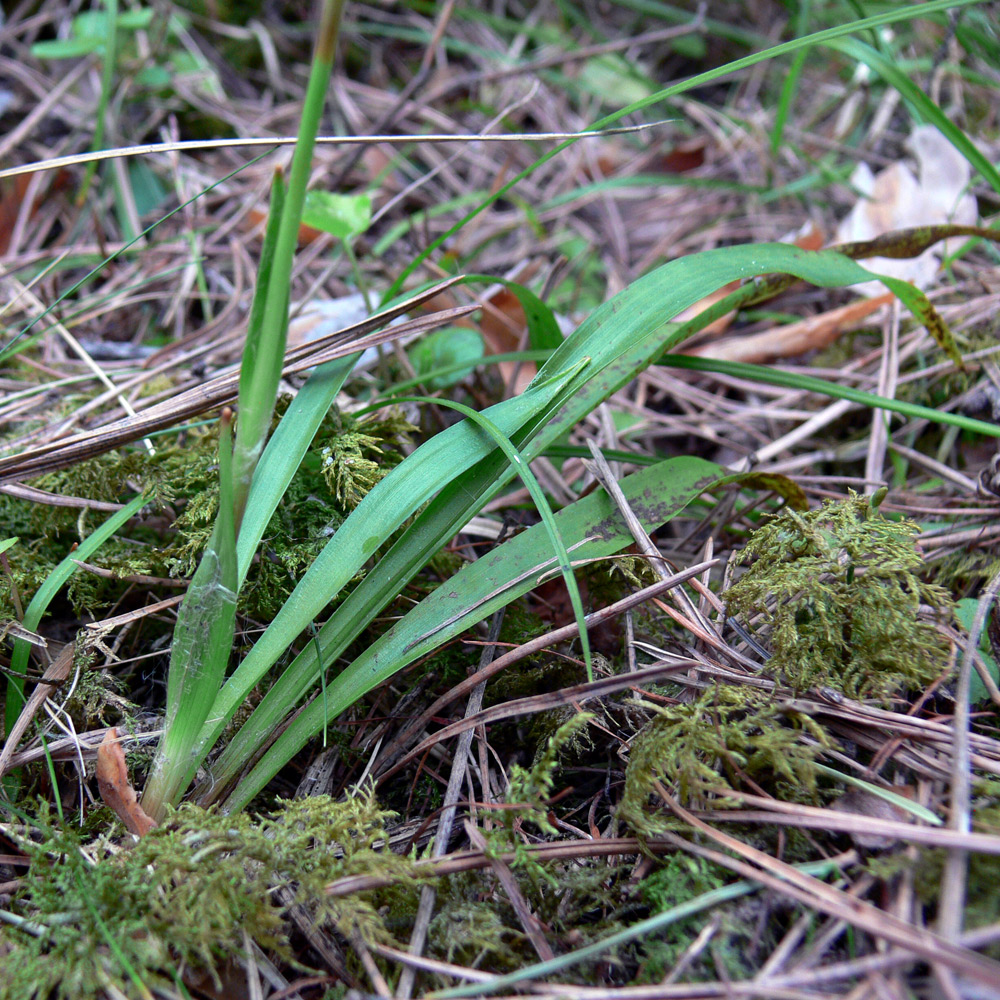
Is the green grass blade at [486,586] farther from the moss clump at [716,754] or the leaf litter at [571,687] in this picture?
the moss clump at [716,754]

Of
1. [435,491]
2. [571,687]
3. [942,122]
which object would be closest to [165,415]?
[435,491]

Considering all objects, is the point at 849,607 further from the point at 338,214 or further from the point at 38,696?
the point at 338,214

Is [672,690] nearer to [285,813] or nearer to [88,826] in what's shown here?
[285,813]

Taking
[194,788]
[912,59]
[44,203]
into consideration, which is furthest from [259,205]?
[912,59]

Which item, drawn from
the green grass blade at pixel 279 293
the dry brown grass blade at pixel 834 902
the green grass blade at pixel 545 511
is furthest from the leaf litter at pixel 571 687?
the green grass blade at pixel 279 293

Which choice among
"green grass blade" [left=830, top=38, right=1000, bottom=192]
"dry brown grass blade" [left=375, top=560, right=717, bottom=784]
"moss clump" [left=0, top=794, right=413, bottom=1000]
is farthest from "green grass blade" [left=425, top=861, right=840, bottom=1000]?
"green grass blade" [left=830, top=38, right=1000, bottom=192]

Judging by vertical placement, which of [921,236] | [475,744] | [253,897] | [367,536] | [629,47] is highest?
[629,47]
